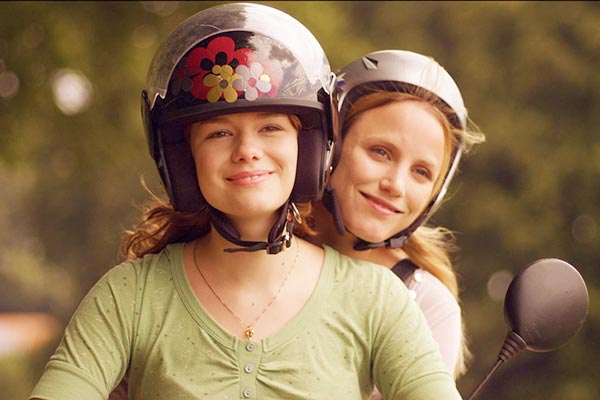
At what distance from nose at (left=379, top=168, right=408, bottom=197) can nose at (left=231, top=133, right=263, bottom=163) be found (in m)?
1.05

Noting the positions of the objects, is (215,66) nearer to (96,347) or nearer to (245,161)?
(245,161)

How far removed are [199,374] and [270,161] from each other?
68 centimetres

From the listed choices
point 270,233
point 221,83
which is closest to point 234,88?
point 221,83

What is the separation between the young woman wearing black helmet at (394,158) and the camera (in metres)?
4.22

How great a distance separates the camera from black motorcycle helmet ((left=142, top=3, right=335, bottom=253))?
10.7 ft

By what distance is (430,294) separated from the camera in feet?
14.4

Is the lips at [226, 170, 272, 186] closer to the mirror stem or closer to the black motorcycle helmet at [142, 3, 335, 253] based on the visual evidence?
the black motorcycle helmet at [142, 3, 335, 253]

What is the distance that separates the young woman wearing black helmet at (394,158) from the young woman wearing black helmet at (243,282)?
0.72 m

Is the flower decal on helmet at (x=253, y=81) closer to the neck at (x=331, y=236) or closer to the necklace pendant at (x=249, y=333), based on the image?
the necklace pendant at (x=249, y=333)

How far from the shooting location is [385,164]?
13.9 ft

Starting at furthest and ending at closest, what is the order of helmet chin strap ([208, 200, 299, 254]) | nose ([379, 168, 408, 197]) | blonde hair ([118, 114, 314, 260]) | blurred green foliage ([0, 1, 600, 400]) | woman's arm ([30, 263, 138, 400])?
blurred green foliage ([0, 1, 600, 400]), nose ([379, 168, 408, 197]), blonde hair ([118, 114, 314, 260]), helmet chin strap ([208, 200, 299, 254]), woman's arm ([30, 263, 138, 400])

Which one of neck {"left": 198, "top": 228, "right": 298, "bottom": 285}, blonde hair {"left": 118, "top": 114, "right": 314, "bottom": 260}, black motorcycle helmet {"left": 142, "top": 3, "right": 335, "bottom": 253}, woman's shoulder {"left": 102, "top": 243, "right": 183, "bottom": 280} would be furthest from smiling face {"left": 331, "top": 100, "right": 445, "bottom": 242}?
woman's shoulder {"left": 102, "top": 243, "right": 183, "bottom": 280}

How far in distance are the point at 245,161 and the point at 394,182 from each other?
3.64 ft

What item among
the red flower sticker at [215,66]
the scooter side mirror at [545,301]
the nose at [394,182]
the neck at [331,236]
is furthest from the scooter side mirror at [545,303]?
the neck at [331,236]
